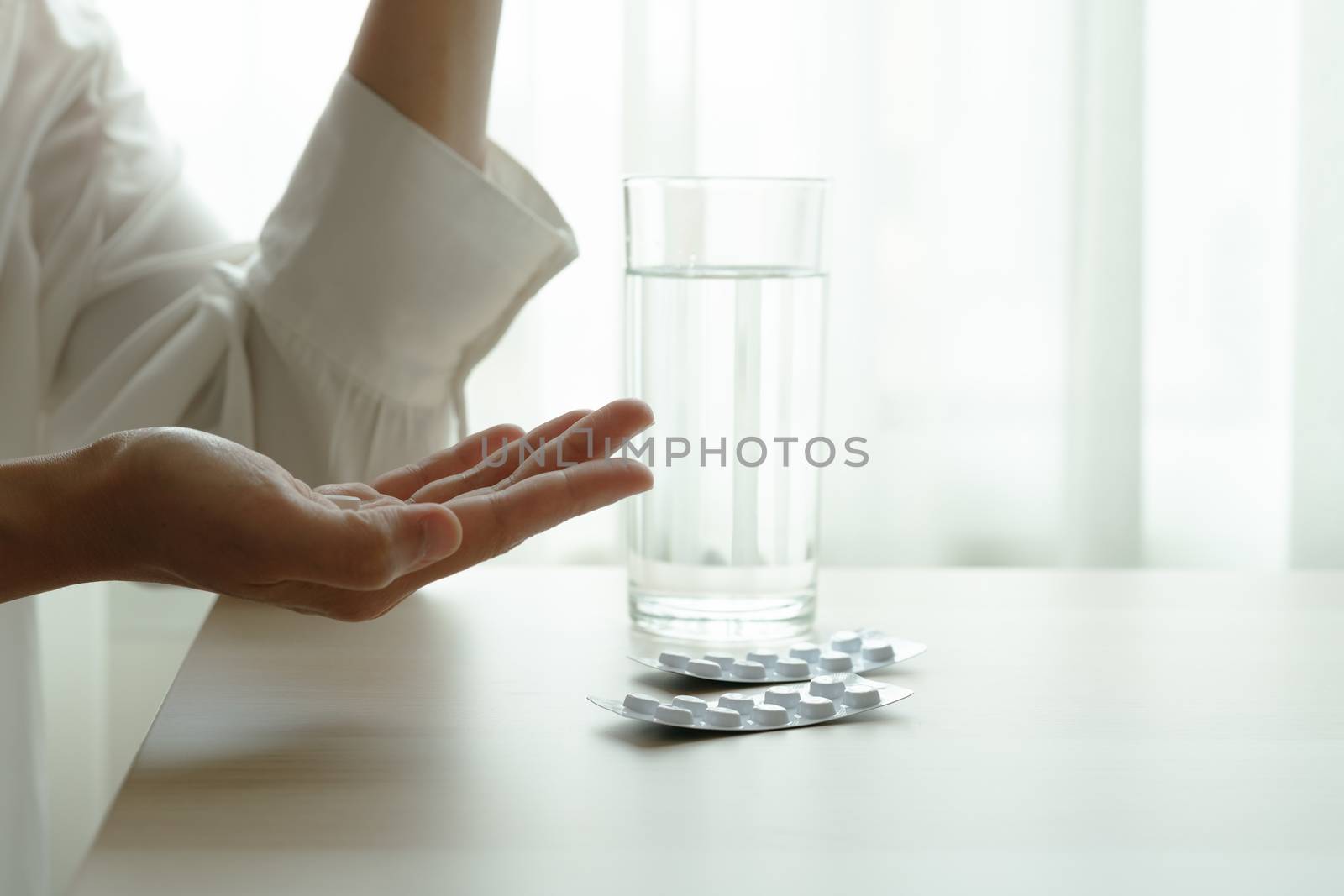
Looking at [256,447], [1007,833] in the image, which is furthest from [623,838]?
[256,447]

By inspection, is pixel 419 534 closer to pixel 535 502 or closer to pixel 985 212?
pixel 535 502

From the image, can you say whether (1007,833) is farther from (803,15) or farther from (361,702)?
(803,15)

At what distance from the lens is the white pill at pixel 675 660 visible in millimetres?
582

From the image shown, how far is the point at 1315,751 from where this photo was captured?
50cm

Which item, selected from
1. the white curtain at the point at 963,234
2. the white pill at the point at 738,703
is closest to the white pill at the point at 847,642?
the white pill at the point at 738,703

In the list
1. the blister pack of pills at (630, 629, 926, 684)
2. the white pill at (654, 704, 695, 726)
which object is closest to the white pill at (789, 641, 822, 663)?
the blister pack of pills at (630, 629, 926, 684)

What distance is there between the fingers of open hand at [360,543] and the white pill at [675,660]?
148 millimetres

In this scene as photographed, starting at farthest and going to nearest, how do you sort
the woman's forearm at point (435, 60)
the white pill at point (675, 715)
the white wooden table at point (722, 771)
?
1. the woman's forearm at point (435, 60)
2. the white pill at point (675, 715)
3. the white wooden table at point (722, 771)

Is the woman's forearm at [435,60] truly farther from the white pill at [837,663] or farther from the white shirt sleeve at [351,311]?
the white pill at [837,663]

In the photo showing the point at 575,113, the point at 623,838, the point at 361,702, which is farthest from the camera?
the point at 575,113

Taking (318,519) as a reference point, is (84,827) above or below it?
below

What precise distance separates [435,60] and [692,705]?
449 millimetres

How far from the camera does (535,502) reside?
1.71 ft

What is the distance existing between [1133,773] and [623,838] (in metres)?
0.19
